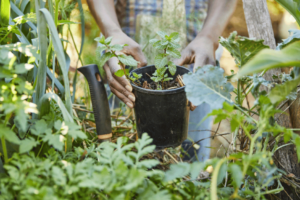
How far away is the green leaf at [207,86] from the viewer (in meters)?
0.40

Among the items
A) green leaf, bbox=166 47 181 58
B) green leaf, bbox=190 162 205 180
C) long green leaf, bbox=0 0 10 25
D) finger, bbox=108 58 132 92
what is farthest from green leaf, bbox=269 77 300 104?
long green leaf, bbox=0 0 10 25

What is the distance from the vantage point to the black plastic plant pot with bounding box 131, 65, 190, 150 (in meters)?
0.56

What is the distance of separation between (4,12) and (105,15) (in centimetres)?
49

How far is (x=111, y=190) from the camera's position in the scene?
31cm

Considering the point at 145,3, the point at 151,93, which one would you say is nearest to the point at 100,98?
the point at 151,93

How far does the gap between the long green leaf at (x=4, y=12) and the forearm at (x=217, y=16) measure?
2.40 feet

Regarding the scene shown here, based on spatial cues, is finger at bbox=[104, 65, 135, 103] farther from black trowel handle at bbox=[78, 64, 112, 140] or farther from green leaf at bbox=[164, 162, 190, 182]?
green leaf at bbox=[164, 162, 190, 182]

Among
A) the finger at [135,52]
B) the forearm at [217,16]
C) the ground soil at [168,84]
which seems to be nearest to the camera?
the ground soil at [168,84]

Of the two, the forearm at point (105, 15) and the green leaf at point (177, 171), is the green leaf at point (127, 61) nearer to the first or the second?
the green leaf at point (177, 171)

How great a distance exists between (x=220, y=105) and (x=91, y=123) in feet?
1.80

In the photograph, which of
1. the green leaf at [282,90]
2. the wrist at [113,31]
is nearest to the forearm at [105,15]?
the wrist at [113,31]

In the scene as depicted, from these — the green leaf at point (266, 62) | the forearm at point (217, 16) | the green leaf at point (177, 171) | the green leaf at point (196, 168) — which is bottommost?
the green leaf at point (177, 171)

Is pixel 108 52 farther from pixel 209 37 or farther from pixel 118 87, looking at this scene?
pixel 209 37

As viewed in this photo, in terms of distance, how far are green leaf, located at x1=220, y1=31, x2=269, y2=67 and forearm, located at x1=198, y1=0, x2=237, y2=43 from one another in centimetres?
57
